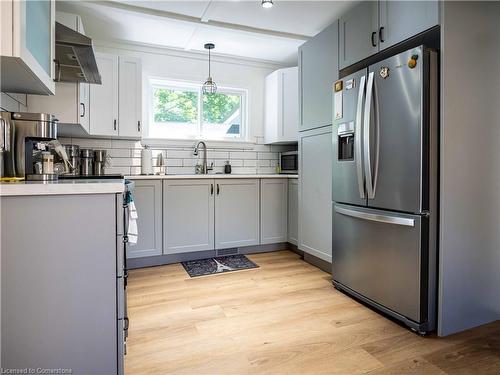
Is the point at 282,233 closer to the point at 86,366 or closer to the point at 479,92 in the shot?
the point at 479,92

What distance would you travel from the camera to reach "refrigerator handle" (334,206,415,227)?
1.87 meters

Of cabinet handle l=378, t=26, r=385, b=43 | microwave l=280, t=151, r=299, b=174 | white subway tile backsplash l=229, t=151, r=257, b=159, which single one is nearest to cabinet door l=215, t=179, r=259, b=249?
microwave l=280, t=151, r=299, b=174

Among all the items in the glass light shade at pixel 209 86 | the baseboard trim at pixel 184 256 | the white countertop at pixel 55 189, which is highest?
the glass light shade at pixel 209 86

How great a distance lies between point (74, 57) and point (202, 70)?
1.99 metres

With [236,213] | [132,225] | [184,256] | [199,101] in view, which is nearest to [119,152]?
[199,101]

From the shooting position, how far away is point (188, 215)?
3312mm

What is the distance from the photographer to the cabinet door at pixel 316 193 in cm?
→ 282

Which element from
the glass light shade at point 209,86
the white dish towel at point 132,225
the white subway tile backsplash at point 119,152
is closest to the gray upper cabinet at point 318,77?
the glass light shade at point 209,86

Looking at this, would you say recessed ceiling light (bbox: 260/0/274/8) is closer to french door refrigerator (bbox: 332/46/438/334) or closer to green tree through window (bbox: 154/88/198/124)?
french door refrigerator (bbox: 332/46/438/334)

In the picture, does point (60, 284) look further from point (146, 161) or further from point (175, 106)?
point (175, 106)

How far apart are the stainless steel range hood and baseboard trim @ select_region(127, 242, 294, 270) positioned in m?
1.70

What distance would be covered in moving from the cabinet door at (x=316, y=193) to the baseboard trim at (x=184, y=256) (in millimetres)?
571

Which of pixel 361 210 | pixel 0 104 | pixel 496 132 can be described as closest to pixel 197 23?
pixel 0 104

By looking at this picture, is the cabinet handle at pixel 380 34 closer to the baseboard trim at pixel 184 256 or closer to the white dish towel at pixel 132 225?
the white dish towel at pixel 132 225
